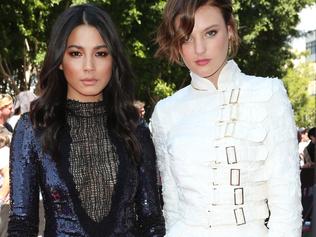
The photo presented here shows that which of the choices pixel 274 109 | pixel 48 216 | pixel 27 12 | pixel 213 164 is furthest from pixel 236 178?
pixel 27 12

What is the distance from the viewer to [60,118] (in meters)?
2.54

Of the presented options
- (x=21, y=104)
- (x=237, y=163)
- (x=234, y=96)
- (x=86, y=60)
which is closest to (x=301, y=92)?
(x=21, y=104)

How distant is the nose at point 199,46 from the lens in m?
2.48

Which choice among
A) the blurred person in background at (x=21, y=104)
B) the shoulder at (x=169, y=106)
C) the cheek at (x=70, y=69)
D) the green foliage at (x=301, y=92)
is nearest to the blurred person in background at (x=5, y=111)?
the blurred person in background at (x=21, y=104)

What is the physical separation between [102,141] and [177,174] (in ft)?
1.13

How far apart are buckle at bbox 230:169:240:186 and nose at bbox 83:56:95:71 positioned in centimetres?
70

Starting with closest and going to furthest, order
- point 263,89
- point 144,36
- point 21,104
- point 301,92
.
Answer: point 263,89 < point 21,104 < point 144,36 < point 301,92

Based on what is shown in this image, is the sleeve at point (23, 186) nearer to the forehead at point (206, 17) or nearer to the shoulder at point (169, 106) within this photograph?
the shoulder at point (169, 106)

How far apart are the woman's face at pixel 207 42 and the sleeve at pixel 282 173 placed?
302 mm

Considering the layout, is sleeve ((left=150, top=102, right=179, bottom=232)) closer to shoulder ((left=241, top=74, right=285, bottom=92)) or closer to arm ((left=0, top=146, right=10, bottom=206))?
shoulder ((left=241, top=74, right=285, bottom=92))

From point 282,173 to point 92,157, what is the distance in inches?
30.4

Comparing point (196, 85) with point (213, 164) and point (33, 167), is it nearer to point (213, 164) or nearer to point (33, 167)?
point (213, 164)

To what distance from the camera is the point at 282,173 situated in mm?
2354

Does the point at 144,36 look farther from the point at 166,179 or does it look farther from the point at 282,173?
the point at 282,173
